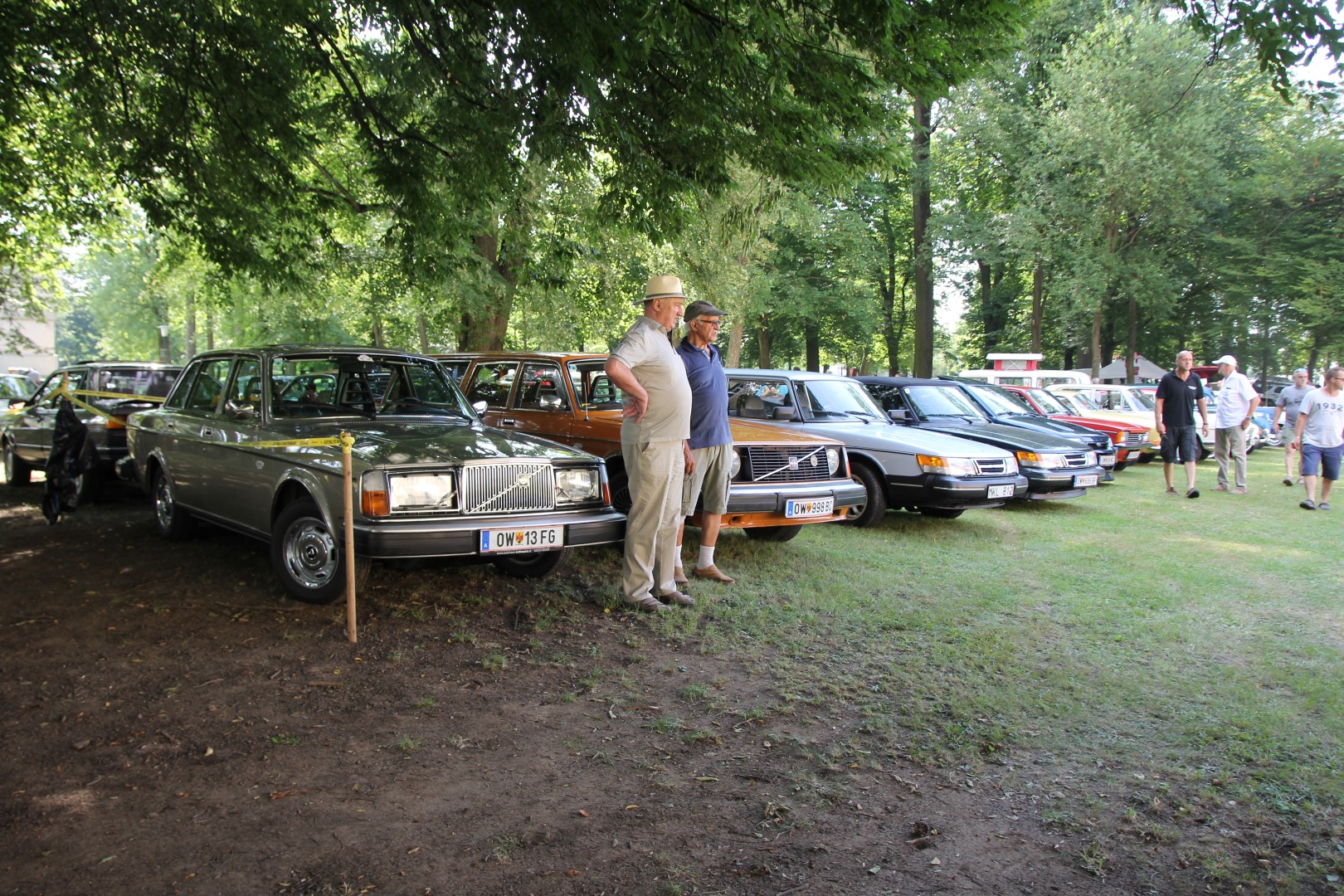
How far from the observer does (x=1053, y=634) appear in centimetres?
575

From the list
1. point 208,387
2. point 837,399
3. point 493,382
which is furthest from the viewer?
point 837,399

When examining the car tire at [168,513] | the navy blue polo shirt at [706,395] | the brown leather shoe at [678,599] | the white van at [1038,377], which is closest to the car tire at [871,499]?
the navy blue polo shirt at [706,395]

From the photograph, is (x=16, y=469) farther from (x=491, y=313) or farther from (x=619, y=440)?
(x=619, y=440)

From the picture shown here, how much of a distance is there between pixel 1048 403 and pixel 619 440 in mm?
13011

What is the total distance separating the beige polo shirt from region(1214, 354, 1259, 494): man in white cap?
1064cm

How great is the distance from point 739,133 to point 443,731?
5.48m

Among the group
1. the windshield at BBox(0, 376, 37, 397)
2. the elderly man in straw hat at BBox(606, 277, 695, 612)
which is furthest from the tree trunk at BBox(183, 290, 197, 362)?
the elderly man in straw hat at BBox(606, 277, 695, 612)

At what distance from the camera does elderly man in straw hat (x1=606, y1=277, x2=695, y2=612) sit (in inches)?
229

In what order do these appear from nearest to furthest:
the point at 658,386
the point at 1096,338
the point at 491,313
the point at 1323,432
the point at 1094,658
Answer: the point at 1094,658 → the point at 658,386 → the point at 1323,432 → the point at 491,313 → the point at 1096,338

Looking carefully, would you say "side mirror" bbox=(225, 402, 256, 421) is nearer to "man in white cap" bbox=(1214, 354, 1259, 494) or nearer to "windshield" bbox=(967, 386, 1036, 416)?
"windshield" bbox=(967, 386, 1036, 416)

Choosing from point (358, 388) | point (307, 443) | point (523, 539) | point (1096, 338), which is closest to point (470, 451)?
point (523, 539)

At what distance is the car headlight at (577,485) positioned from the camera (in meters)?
6.02

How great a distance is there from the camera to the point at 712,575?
7039 millimetres

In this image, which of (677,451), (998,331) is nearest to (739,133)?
(677,451)
